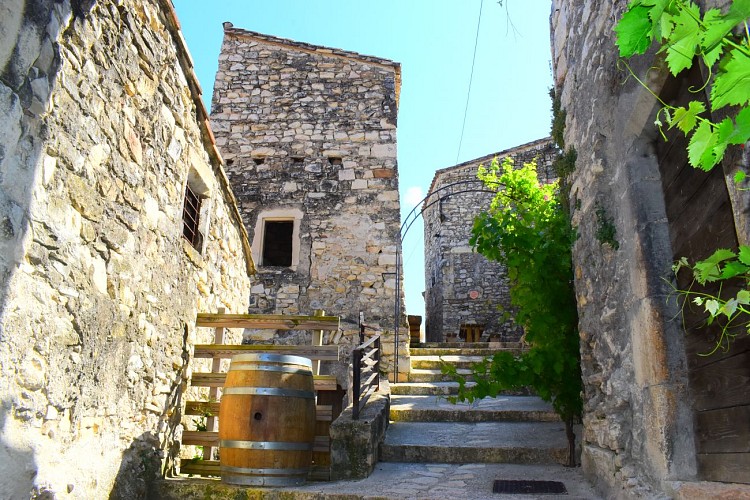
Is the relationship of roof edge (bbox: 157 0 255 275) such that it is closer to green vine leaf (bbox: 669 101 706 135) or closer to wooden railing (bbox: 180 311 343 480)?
wooden railing (bbox: 180 311 343 480)

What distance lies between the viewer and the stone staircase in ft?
13.9

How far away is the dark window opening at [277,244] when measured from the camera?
8.77 meters

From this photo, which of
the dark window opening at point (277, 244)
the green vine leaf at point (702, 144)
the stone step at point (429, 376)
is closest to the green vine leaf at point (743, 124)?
the green vine leaf at point (702, 144)

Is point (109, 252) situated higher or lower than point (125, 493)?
higher

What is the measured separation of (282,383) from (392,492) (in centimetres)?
93

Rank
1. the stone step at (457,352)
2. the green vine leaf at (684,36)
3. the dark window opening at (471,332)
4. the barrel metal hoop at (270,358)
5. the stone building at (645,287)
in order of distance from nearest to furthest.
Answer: the green vine leaf at (684,36)
the stone building at (645,287)
the barrel metal hoop at (270,358)
the stone step at (457,352)
the dark window opening at (471,332)

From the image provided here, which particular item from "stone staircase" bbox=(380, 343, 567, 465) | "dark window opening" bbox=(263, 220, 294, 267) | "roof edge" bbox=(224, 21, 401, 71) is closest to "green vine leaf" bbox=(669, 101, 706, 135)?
"stone staircase" bbox=(380, 343, 567, 465)

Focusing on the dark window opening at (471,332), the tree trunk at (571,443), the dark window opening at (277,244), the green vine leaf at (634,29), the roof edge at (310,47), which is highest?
the roof edge at (310,47)

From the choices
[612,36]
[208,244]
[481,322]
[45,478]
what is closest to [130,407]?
[45,478]

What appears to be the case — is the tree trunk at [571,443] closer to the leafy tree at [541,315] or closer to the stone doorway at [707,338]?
the leafy tree at [541,315]

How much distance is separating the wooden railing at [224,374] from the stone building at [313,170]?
123 inches

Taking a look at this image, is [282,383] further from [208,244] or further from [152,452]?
[208,244]

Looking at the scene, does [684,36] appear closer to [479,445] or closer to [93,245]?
[93,245]

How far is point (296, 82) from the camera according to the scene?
9.23m
